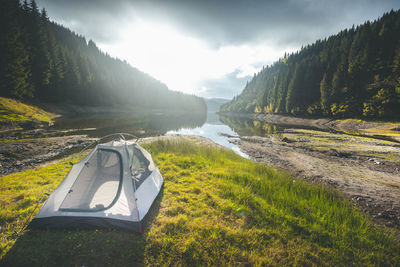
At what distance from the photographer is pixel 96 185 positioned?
18.2 ft

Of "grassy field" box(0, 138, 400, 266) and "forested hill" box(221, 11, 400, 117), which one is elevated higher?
"forested hill" box(221, 11, 400, 117)

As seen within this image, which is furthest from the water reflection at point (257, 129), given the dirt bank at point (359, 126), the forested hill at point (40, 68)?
the forested hill at point (40, 68)

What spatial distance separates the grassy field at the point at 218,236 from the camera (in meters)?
3.50

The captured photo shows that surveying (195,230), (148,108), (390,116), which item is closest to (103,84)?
(148,108)

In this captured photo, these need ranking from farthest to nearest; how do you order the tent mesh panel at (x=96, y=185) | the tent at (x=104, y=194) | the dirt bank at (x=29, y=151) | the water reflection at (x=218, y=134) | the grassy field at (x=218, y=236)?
the water reflection at (x=218, y=134) < the dirt bank at (x=29, y=151) < the tent mesh panel at (x=96, y=185) < the tent at (x=104, y=194) < the grassy field at (x=218, y=236)

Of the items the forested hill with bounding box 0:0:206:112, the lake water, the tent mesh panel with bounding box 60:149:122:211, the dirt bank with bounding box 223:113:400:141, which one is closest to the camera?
the tent mesh panel with bounding box 60:149:122:211

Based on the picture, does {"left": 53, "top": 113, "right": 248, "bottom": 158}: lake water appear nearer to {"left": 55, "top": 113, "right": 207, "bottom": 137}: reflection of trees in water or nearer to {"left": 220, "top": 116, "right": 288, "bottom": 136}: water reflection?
{"left": 55, "top": 113, "right": 207, "bottom": 137}: reflection of trees in water

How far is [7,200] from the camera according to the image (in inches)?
203

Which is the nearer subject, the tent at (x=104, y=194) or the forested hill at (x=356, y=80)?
the tent at (x=104, y=194)

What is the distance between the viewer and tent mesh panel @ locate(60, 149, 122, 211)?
4700 millimetres

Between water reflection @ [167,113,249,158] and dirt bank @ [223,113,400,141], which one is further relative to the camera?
dirt bank @ [223,113,400,141]

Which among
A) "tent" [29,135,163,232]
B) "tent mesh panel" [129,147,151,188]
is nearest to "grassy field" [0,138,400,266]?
"tent" [29,135,163,232]

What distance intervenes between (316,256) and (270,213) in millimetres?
1528

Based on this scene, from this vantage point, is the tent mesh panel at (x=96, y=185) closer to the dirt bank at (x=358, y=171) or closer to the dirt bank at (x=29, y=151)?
the dirt bank at (x=29, y=151)
